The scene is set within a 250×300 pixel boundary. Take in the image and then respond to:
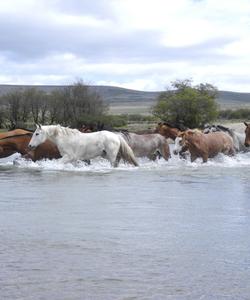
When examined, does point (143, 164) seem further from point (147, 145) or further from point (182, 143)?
point (182, 143)

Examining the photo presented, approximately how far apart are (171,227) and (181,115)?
92.1 metres

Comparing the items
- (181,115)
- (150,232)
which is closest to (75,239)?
(150,232)

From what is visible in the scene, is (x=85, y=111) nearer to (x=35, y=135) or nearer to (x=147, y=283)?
(x=35, y=135)

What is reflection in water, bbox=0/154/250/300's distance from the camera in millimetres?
5520

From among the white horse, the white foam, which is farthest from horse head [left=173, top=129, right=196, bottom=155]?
the white horse

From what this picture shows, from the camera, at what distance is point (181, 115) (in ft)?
328

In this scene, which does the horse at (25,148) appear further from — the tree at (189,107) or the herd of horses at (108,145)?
the tree at (189,107)

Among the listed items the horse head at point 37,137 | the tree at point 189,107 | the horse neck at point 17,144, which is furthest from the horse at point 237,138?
the tree at point 189,107

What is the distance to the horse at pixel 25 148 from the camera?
62.6 ft

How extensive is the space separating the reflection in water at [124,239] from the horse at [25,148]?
181 inches

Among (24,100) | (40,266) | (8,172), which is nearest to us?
(40,266)

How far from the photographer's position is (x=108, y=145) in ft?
59.1

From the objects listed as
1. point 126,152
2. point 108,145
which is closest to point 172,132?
point 126,152

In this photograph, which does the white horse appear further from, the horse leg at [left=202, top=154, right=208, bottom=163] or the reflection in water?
the reflection in water
